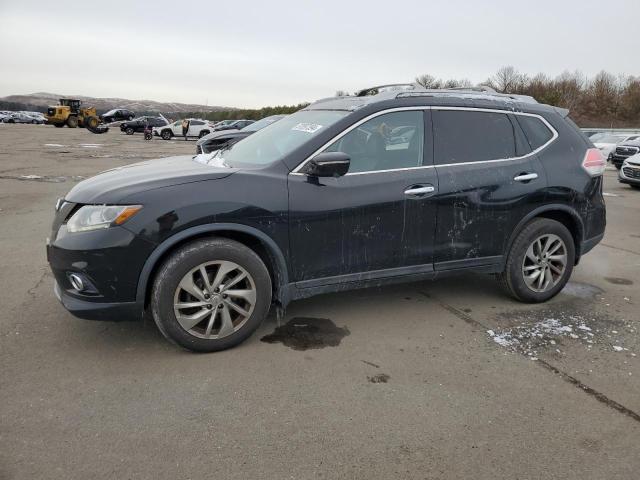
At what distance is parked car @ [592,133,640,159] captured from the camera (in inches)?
865

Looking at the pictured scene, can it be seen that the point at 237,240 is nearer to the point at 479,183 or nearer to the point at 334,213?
the point at 334,213

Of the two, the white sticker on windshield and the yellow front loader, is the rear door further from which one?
the yellow front loader

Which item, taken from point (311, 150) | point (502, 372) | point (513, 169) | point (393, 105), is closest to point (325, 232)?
point (311, 150)

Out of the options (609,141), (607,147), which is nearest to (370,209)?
(607,147)

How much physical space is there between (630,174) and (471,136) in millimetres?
11112

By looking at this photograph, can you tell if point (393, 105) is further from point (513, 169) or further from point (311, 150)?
point (513, 169)

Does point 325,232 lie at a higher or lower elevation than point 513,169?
lower

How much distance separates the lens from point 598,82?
222 ft

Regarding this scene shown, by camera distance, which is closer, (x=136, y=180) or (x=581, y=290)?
(x=136, y=180)

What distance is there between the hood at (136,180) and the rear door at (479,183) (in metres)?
1.65

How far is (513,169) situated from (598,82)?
75.1 meters

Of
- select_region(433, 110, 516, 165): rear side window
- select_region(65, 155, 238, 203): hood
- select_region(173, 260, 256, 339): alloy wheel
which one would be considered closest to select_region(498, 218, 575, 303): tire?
select_region(433, 110, 516, 165): rear side window

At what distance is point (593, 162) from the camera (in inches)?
180

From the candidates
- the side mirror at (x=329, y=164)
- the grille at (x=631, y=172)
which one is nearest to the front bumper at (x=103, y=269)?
the side mirror at (x=329, y=164)
